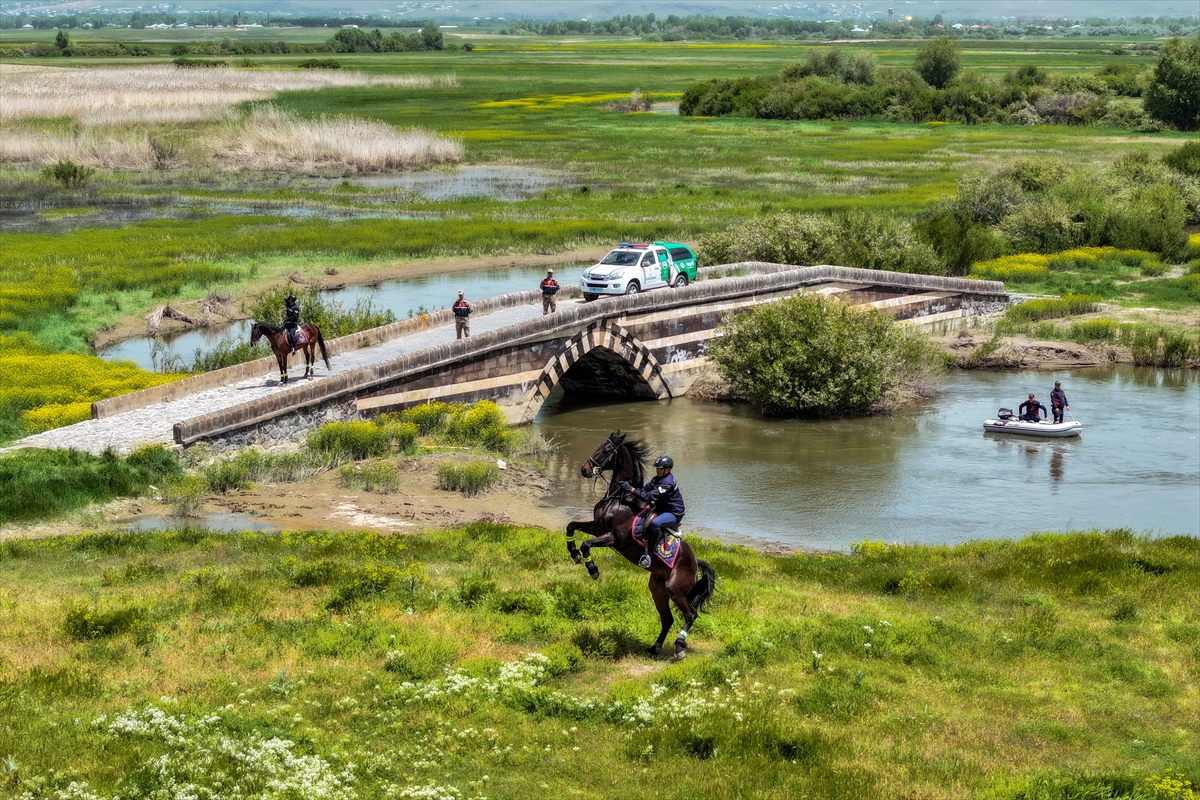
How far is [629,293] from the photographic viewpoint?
147ft

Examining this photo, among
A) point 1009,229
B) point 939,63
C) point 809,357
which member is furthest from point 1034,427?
point 939,63

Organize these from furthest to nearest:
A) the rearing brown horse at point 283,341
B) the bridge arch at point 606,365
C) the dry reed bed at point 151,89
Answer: the dry reed bed at point 151,89 < the bridge arch at point 606,365 < the rearing brown horse at point 283,341

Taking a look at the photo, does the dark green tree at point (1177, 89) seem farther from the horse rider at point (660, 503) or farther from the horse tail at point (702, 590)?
the horse rider at point (660, 503)

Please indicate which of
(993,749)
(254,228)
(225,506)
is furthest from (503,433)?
(254,228)

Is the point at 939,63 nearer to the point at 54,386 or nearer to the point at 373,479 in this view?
the point at 54,386

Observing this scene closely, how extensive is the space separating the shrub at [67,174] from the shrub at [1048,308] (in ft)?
196

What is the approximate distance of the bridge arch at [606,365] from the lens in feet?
135

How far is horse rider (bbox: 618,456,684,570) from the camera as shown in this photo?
663 inches

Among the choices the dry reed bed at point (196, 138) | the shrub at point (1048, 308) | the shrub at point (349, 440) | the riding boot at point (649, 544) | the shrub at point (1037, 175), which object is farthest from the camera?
the dry reed bed at point (196, 138)

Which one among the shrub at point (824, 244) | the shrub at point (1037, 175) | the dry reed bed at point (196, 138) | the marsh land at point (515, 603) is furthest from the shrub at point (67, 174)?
the shrub at point (1037, 175)

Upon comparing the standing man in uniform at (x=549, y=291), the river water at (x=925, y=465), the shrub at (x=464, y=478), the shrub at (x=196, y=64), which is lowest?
the river water at (x=925, y=465)

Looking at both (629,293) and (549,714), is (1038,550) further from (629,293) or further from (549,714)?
(629,293)

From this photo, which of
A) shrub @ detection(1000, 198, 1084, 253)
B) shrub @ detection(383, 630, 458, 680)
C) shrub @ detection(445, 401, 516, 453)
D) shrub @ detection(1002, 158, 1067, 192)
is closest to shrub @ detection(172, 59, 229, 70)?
shrub @ detection(1002, 158, 1067, 192)

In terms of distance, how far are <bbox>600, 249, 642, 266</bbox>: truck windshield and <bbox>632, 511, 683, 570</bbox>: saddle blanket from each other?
94.5 feet
